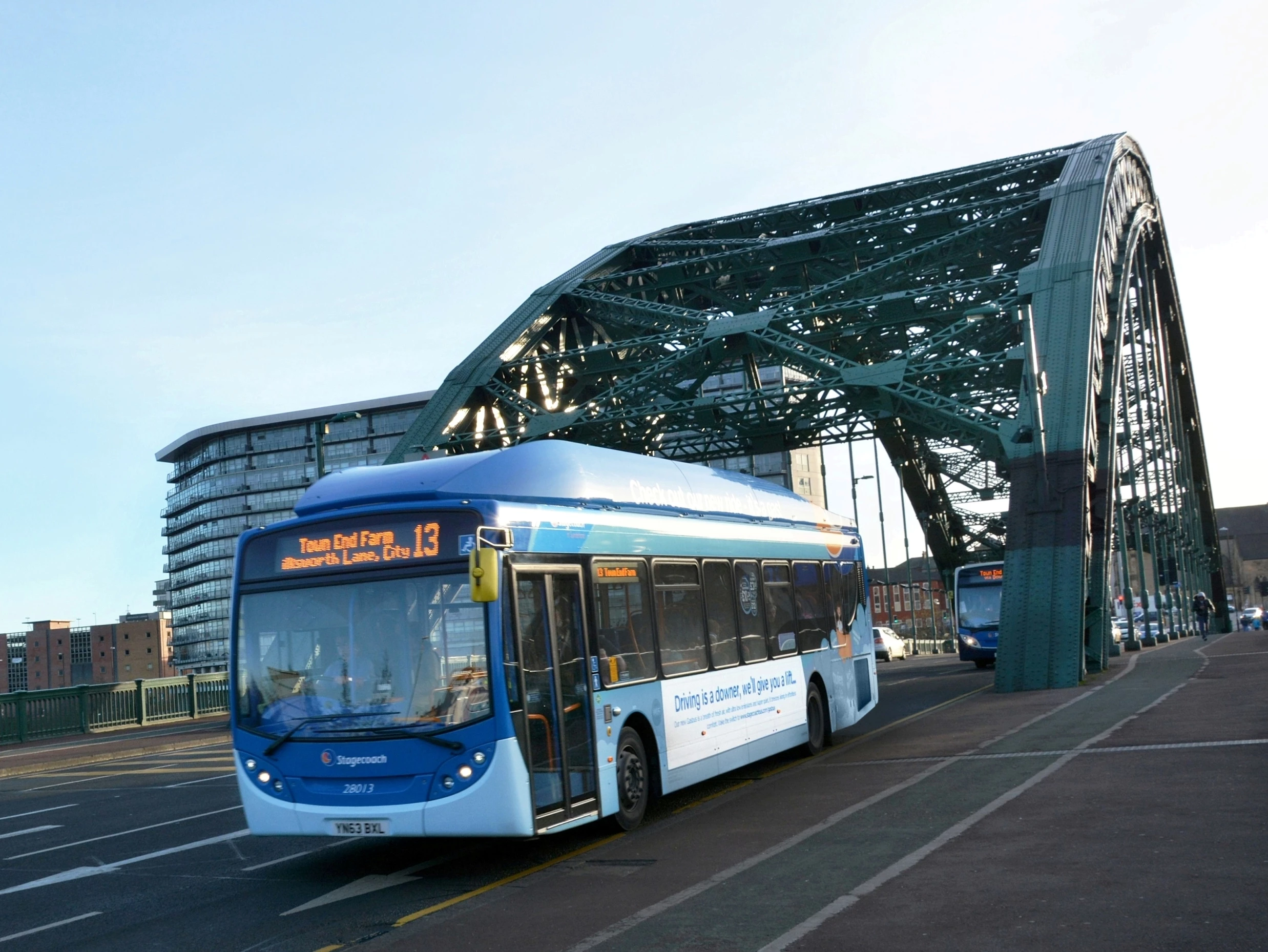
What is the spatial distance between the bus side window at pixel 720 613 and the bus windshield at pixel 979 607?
Answer: 80.6ft

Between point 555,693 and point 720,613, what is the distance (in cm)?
350

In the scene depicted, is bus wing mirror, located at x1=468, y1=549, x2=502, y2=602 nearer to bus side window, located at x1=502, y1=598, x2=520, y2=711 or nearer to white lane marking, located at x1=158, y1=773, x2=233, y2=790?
bus side window, located at x1=502, y1=598, x2=520, y2=711

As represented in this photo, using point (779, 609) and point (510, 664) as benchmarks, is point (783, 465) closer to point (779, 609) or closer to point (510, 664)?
point (779, 609)

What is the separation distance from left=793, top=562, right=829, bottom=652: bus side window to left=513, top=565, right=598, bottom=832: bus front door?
5334 millimetres

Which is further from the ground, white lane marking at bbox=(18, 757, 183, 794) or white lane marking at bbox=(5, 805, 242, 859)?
white lane marking at bbox=(18, 757, 183, 794)

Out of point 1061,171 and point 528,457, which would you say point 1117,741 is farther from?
point 1061,171

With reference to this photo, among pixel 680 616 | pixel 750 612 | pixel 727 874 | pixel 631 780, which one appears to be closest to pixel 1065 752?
pixel 750 612

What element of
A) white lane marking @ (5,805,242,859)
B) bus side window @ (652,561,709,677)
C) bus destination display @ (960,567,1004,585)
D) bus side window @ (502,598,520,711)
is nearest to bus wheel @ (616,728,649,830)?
bus side window @ (652,561,709,677)

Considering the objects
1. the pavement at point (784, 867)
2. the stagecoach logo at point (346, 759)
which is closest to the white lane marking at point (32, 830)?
the pavement at point (784, 867)

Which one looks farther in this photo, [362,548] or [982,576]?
[982,576]

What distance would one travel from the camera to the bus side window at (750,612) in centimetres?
1328

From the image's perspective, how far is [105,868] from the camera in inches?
422

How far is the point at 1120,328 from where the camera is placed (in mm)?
28391

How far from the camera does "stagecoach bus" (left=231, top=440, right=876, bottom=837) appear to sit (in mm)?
9008
